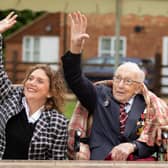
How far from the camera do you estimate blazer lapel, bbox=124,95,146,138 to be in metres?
4.77

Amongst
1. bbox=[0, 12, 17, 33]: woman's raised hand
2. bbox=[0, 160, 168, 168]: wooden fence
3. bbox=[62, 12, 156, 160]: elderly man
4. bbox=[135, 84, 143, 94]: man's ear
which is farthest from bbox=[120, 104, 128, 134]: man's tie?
bbox=[0, 160, 168, 168]: wooden fence

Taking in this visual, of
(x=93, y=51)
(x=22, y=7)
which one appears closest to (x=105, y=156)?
(x=22, y=7)

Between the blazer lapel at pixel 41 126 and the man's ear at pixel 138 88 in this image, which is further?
the man's ear at pixel 138 88

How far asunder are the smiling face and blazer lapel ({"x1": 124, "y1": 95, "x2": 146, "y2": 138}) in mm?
73

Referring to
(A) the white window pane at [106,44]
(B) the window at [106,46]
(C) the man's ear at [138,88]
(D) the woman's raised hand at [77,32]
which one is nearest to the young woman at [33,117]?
(D) the woman's raised hand at [77,32]

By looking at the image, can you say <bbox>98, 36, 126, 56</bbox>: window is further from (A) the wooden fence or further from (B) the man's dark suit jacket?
(A) the wooden fence

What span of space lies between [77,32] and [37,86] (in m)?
0.43

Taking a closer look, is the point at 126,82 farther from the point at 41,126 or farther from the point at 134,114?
the point at 41,126

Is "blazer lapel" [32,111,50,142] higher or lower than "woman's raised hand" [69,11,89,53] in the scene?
lower

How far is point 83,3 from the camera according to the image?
11516mm

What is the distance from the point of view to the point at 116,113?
15.7 feet

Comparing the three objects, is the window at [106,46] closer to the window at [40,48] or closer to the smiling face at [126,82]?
the window at [40,48]

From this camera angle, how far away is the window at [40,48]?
103 feet

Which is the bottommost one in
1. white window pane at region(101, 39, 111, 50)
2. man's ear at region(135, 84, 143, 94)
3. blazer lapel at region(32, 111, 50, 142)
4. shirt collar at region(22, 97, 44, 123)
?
blazer lapel at region(32, 111, 50, 142)
